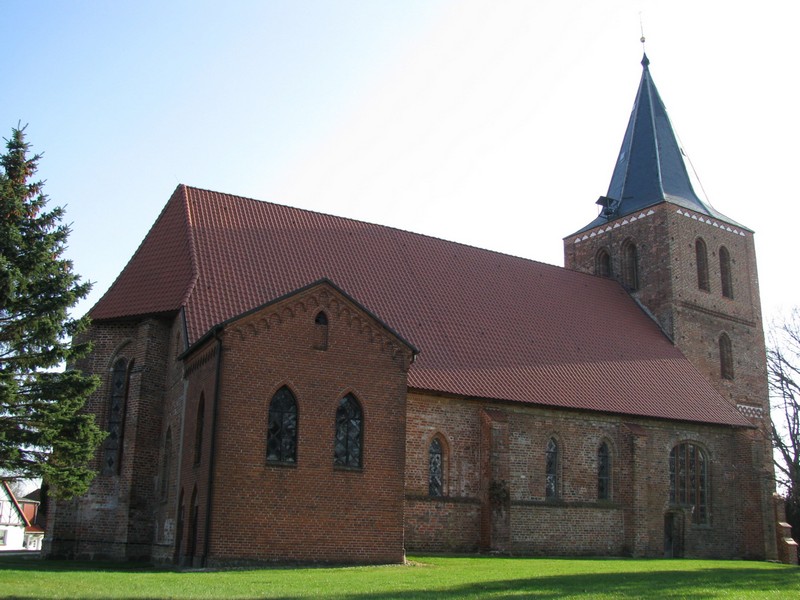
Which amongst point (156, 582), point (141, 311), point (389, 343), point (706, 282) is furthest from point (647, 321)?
point (156, 582)

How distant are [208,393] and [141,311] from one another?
16.6ft

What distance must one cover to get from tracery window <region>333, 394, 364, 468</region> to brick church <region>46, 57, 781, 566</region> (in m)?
0.04

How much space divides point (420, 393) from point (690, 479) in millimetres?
10571

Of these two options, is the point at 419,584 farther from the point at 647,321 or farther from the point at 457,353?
the point at 647,321

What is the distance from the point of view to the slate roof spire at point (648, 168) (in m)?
34.8

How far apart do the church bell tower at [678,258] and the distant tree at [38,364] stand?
60.4 ft

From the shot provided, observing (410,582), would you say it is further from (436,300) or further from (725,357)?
(725,357)

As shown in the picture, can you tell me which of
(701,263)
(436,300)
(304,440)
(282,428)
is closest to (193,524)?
(282,428)

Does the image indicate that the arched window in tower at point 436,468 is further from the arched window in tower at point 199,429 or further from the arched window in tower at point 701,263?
the arched window in tower at point 701,263

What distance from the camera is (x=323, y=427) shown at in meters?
18.4

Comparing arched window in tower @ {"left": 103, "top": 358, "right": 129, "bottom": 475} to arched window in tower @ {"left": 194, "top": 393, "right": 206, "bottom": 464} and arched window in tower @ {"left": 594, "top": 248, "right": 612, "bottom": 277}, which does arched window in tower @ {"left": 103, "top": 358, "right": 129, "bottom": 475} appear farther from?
arched window in tower @ {"left": 594, "top": 248, "right": 612, "bottom": 277}

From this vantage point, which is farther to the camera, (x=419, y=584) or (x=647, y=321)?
(x=647, y=321)

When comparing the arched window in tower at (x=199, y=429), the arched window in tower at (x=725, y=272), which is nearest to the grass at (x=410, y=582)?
the arched window in tower at (x=199, y=429)

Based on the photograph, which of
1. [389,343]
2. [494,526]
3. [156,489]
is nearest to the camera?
[389,343]
